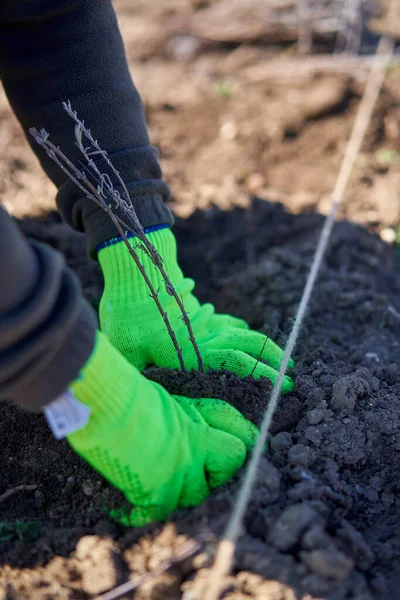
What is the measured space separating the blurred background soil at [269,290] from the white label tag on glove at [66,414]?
276 millimetres

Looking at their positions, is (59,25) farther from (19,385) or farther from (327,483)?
(327,483)

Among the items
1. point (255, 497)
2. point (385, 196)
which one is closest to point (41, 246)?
point (255, 497)

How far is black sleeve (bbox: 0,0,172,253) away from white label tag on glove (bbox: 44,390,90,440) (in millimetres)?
689

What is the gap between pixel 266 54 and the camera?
4.71 m

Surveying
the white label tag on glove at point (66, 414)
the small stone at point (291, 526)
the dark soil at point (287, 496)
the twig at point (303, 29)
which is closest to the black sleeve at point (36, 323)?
the white label tag on glove at point (66, 414)

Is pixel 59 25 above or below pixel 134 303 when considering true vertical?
above

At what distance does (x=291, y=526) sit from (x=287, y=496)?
0.10 m

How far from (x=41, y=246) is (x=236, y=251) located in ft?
5.71

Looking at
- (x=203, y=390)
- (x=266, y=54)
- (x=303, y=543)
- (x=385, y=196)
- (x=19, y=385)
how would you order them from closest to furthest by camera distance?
(x=19, y=385), (x=303, y=543), (x=203, y=390), (x=385, y=196), (x=266, y=54)

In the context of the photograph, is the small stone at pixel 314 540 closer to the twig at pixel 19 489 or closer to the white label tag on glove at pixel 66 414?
the white label tag on glove at pixel 66 414

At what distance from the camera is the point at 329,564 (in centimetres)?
122

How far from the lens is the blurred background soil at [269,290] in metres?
1.28

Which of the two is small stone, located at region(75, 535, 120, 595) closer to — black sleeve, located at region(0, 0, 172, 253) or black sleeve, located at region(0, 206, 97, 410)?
black sleeve, located at region(0, 206, 97, 410)

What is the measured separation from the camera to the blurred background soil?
50.5 inches
